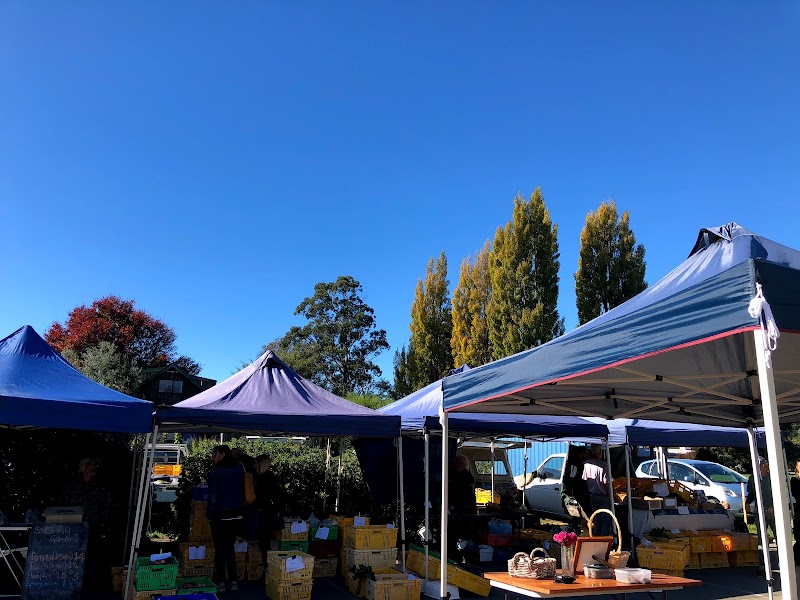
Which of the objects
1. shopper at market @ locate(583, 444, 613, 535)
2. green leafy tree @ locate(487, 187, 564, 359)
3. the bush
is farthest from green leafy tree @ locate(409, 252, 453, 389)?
shopper at market @ locate(583, 444, 613, 535)

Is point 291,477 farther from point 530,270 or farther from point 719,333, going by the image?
point 530,270

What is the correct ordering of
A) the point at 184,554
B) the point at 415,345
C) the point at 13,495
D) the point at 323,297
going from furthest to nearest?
the point at 323,297 → the point at 415,345 → the point at 13,495 → the point at 184,554

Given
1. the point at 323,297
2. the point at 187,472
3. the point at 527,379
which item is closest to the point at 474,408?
the point at 527,379

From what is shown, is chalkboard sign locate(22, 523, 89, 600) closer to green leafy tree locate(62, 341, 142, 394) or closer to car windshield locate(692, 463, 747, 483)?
car windshield locate(692, 463, 747, 483)

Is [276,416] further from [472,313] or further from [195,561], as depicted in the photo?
[472,313]

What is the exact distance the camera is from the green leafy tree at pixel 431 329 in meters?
27.5

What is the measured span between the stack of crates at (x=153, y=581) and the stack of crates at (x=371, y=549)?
2305 millimetres

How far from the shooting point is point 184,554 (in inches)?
319

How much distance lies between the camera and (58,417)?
6.30 meters

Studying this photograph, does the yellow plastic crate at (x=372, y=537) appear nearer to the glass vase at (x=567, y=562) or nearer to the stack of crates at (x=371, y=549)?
the stack of crates at (x=371, y=549)

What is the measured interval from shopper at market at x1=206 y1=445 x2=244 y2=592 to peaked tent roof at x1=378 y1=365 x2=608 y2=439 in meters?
2.49

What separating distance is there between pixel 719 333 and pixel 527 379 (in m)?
1.85

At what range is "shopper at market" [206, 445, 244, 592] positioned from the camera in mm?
7742

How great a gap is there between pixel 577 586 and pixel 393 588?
314 cm
